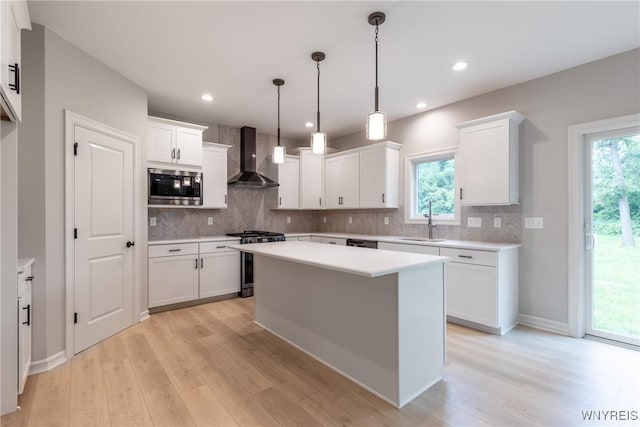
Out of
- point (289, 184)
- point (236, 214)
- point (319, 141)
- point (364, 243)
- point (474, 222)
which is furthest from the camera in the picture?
point (289, 184)

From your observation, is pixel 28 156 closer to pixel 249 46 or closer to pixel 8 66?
pixel 8 66

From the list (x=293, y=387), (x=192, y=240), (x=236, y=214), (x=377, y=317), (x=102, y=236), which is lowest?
(x=293, y=387)

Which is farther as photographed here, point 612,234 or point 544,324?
point 544,324

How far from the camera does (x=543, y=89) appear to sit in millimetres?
3102

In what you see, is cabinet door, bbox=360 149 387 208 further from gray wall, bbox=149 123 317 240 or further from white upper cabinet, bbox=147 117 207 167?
white upper cabinet, bbox=147 117 207 167

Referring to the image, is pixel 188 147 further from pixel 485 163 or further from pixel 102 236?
pixel 485 163

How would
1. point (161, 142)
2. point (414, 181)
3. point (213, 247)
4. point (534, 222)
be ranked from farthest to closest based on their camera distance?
point (414, 181), point (213, 247), point (161, 142), point (534, 222)

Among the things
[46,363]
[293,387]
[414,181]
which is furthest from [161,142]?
[414,181]

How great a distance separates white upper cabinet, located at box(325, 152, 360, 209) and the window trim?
2.62 feet

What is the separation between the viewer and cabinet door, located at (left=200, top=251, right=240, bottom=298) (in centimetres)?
404

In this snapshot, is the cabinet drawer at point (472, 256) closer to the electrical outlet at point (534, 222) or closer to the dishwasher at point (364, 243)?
the electrical outlet at point (534, 222)

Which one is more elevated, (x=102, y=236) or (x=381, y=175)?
(x=381, y=175)

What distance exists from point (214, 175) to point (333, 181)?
201cm

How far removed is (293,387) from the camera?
2.06m
